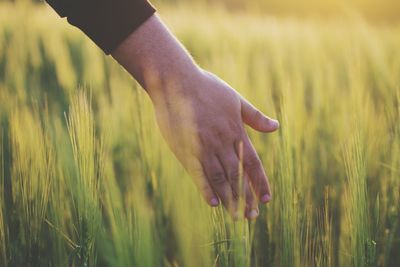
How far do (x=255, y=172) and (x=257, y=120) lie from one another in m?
0.11

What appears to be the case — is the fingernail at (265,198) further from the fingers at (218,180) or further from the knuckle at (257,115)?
the knuckle at (257,115)

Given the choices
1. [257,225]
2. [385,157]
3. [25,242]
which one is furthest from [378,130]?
[25,242]

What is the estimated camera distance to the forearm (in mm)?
1127

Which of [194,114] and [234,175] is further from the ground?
[194,114]

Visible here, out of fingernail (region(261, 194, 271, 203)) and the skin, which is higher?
the skin

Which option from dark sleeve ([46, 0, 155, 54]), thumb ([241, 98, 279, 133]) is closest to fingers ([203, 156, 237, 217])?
thumb ([241, 98, 279, 133])

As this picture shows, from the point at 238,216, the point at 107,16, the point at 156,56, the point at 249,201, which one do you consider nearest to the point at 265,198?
the point at 249,201

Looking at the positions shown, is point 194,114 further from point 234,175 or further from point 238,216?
point 238,216

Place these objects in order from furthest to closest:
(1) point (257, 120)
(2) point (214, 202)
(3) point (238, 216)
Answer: (1) point (257, 120), (2) point (214, 202), (3) point (238, 216)

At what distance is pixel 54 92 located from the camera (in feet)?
8.44

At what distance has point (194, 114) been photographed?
1.12m

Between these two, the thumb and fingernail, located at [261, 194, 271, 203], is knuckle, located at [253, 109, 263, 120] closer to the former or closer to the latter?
the thumb

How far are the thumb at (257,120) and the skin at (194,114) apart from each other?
0.10 ft

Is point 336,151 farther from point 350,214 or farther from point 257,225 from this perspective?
point 350,214
